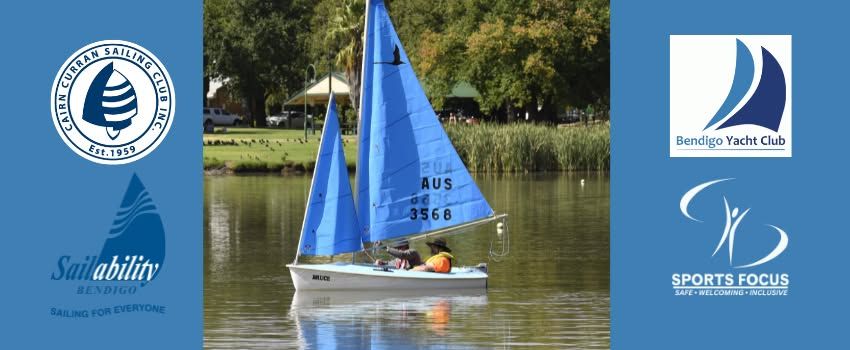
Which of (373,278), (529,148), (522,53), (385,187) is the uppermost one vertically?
(522,53)

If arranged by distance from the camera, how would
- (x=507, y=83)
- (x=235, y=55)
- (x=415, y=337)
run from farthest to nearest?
1. (x=235, y=55)
2. (x=507, y=83)
3. (x=415, y=337)

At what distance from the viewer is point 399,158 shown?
2595 centimetres

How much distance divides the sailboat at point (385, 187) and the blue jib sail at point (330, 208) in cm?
2

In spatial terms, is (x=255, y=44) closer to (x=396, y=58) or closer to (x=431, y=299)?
(x=396, y=58)

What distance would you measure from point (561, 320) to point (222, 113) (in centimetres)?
7283

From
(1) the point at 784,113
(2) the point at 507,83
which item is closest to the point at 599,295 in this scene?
(1) the point at 784,113

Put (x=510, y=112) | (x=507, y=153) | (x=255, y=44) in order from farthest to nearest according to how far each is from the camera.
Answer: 1. (x=255, y=44)
2. (x=510, y=112)
3. (x=507, y=153)

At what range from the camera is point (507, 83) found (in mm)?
71875

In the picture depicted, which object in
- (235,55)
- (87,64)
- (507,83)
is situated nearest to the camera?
(87,64)

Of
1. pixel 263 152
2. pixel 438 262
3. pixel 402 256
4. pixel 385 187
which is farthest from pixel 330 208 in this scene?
pixel 263 152

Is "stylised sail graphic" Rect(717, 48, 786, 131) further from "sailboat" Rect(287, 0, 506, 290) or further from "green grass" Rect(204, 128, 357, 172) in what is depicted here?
"green grass" Rect(204, 128, 357, 172)

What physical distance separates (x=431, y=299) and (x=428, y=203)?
6.22ft

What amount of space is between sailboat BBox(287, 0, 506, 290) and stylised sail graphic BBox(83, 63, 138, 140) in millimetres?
10218

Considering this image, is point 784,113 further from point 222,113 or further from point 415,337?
point 222,113
